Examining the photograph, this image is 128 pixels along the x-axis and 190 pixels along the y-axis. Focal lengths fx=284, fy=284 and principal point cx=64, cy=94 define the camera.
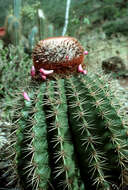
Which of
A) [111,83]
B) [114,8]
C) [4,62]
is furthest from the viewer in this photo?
[114,8]

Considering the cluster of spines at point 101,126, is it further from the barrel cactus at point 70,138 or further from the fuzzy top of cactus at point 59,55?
the fuzzy top of cactus at point 59,55

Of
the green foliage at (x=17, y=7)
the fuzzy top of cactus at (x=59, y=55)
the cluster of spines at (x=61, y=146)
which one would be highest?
the green foliage at (x=17, y=7)

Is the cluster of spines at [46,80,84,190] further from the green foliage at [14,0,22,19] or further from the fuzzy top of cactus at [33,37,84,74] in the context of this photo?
the green foliage at [14,0,22,19]

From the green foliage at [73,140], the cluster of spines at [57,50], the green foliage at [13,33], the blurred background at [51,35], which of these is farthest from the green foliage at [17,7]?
the green foliage at [73,140]

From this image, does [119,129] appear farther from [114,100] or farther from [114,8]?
[114,8]

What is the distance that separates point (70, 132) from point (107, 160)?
288mm

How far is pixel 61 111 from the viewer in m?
1.78

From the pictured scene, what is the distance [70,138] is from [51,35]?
178 inches

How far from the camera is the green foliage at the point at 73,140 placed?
173 centimetres

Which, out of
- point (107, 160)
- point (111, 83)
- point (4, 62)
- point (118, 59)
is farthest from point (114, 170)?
point (118, 59)

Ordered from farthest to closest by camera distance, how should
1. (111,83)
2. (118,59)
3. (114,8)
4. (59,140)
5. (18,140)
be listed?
(114,8) < (118,59) < (111,83) < (18,140) < (59,140)

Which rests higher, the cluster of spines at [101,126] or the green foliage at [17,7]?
the green foliage at [17,7]

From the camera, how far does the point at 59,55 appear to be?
1900 millimetres

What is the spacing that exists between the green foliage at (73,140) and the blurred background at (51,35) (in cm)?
34
